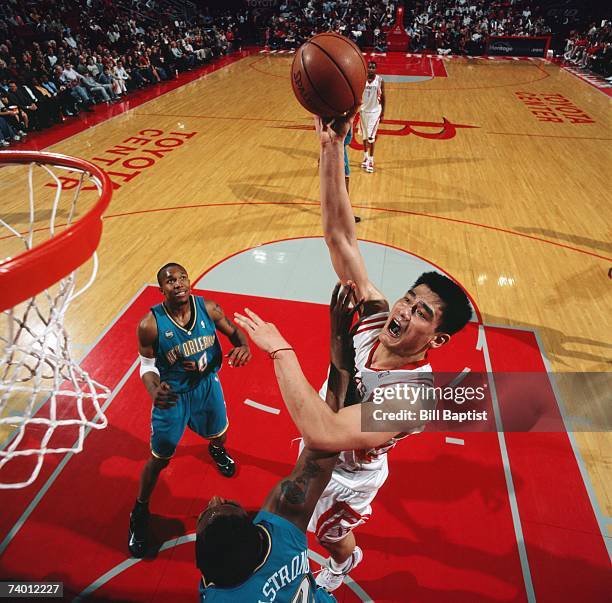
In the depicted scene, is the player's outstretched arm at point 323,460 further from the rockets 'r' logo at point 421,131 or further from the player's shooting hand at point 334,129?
the rockets 'r' logo at point 421,131

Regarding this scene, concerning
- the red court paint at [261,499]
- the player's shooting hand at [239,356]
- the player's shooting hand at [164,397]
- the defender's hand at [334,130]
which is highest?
the defender's hand at [334,130]

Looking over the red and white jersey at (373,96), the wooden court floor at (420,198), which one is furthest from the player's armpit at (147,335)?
the red and white jersey at (373,96)

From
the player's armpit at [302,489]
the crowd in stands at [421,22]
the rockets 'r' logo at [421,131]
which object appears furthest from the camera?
the crowd in stands at [421,22]

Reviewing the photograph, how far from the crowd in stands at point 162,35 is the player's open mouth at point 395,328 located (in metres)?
10.0

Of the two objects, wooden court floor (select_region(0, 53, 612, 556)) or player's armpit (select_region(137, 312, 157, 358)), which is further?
wooden court floor (select_region(0, 53, 612, 556))

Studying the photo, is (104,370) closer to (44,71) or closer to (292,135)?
(292,135)

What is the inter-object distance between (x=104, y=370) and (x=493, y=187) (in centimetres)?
688

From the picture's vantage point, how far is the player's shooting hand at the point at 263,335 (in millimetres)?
1674

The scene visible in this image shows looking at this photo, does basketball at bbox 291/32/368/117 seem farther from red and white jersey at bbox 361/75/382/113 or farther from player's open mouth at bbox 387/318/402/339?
red and white jersey at bbox 361/75/382/113

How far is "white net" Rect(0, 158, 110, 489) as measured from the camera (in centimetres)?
227

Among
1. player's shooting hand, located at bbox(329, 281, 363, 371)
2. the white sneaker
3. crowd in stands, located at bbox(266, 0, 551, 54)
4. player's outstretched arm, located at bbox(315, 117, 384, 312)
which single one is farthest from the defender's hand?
crowd in stands, located at bbox(266, 0, 551, 54)

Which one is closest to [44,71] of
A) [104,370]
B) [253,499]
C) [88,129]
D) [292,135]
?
[88,129]

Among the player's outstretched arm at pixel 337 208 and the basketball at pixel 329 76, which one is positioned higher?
the basketball at pixel 329 76

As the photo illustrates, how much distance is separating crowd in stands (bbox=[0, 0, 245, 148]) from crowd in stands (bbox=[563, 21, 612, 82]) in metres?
15.4
